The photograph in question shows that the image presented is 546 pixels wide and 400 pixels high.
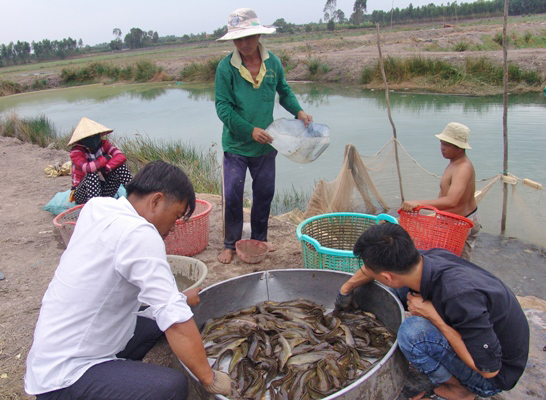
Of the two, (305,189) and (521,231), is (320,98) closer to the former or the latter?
(305,189)

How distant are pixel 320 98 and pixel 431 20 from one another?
175 feet

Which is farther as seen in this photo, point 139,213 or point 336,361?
point 336,361

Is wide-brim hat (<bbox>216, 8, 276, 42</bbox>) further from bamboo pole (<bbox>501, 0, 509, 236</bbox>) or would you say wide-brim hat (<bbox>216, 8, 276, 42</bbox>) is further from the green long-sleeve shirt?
bamboo pole (<bbox>501, 0, 509, 236</bbox>)

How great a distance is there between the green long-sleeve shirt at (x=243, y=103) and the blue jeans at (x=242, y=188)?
3.4 inches

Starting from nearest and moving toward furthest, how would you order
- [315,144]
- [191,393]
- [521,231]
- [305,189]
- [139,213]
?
1. [139,213]
2. [191,393]
3. [315,144]
4. [521,231]
5. [305,189]

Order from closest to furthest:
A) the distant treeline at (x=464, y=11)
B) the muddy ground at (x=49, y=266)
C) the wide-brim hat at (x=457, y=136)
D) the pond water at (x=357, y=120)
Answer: the muddy ground at (x=49, y=266), the wide-brim hat at (x=457, y=136), the pond water at (x=357, y=120), the distant treeline at (x=464, y=11)

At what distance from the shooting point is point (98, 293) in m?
1.74

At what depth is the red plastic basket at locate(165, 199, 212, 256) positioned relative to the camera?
3.97m

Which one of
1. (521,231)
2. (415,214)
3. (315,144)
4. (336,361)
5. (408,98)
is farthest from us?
(408,98)

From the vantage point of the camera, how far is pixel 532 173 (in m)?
6.75

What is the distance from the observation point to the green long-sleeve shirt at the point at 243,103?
142 inches

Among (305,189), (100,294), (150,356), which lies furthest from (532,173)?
(100,294)

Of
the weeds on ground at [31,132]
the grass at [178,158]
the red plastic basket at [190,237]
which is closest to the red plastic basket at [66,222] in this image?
the red plastic basket at [190,237]

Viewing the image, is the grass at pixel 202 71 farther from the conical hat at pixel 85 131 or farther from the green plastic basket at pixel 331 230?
the green plastic basket at pixel 331 230
